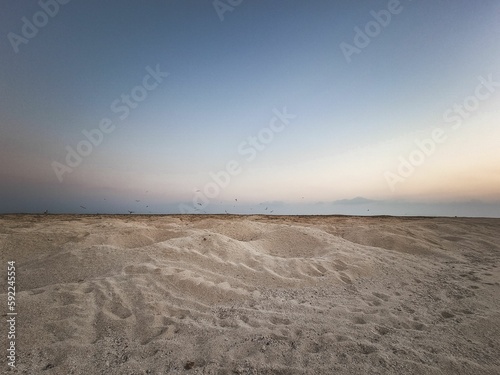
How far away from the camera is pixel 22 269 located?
5.77 metres

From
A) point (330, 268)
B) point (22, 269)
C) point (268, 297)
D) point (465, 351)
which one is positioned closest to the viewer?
point (465, 351)

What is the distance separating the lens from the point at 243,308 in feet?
13.9

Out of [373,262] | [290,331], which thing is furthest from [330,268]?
[290,331]

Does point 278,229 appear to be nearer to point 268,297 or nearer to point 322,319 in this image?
point 268,297

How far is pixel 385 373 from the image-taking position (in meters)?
2.69

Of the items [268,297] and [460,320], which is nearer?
[460,320]

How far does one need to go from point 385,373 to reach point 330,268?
3.69 m

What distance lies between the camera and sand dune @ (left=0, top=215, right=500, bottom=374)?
2908 mm

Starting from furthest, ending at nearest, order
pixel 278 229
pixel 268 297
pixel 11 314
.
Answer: pixel 278 229, pixel 268 297, pixel 11 314

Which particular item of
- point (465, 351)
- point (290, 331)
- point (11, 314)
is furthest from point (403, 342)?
point (11, 314)

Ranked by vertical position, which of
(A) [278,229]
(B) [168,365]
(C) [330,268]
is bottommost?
(B) [168,365]

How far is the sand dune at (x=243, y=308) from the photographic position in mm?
2908

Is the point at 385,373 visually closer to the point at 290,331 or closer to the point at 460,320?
the point at 290,331

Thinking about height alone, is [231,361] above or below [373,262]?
below
